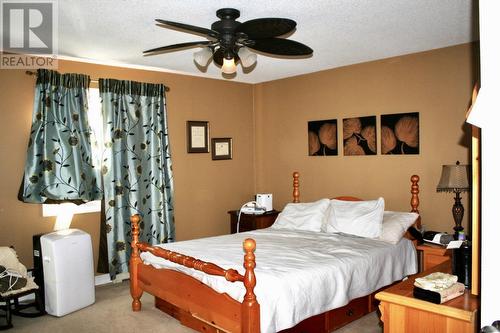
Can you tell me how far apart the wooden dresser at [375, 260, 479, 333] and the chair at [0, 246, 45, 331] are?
293cm

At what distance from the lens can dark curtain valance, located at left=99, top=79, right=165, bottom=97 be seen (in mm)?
4535

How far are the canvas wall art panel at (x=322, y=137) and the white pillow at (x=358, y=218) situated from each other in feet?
3.31

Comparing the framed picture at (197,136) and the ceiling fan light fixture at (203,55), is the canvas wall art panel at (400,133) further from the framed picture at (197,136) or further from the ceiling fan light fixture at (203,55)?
the ceiling fan light fixture at (203,55)

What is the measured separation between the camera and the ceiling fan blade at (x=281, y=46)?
2.83 metres

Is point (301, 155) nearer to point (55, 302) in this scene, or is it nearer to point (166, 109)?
point (166, 109)

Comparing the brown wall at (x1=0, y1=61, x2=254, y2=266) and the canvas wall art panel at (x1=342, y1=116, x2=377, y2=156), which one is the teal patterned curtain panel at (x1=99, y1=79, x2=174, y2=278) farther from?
the canvas wall art panel at (x1=342, y1=116, x2=377, y2=156)

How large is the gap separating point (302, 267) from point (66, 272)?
218 centimetres

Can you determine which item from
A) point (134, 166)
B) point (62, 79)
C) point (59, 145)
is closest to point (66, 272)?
point (59, 145)

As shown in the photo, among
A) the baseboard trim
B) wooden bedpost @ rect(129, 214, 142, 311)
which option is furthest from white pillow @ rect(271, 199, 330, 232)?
the baseboard trim

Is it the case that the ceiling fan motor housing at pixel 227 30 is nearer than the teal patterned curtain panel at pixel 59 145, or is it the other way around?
the ceiling fan motor housing at pixel 227 30

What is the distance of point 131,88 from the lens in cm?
472

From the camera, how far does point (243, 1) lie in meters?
2.83

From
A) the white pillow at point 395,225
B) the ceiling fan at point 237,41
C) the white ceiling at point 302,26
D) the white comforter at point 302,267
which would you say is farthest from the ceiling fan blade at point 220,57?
the white pillow at point 395,225
